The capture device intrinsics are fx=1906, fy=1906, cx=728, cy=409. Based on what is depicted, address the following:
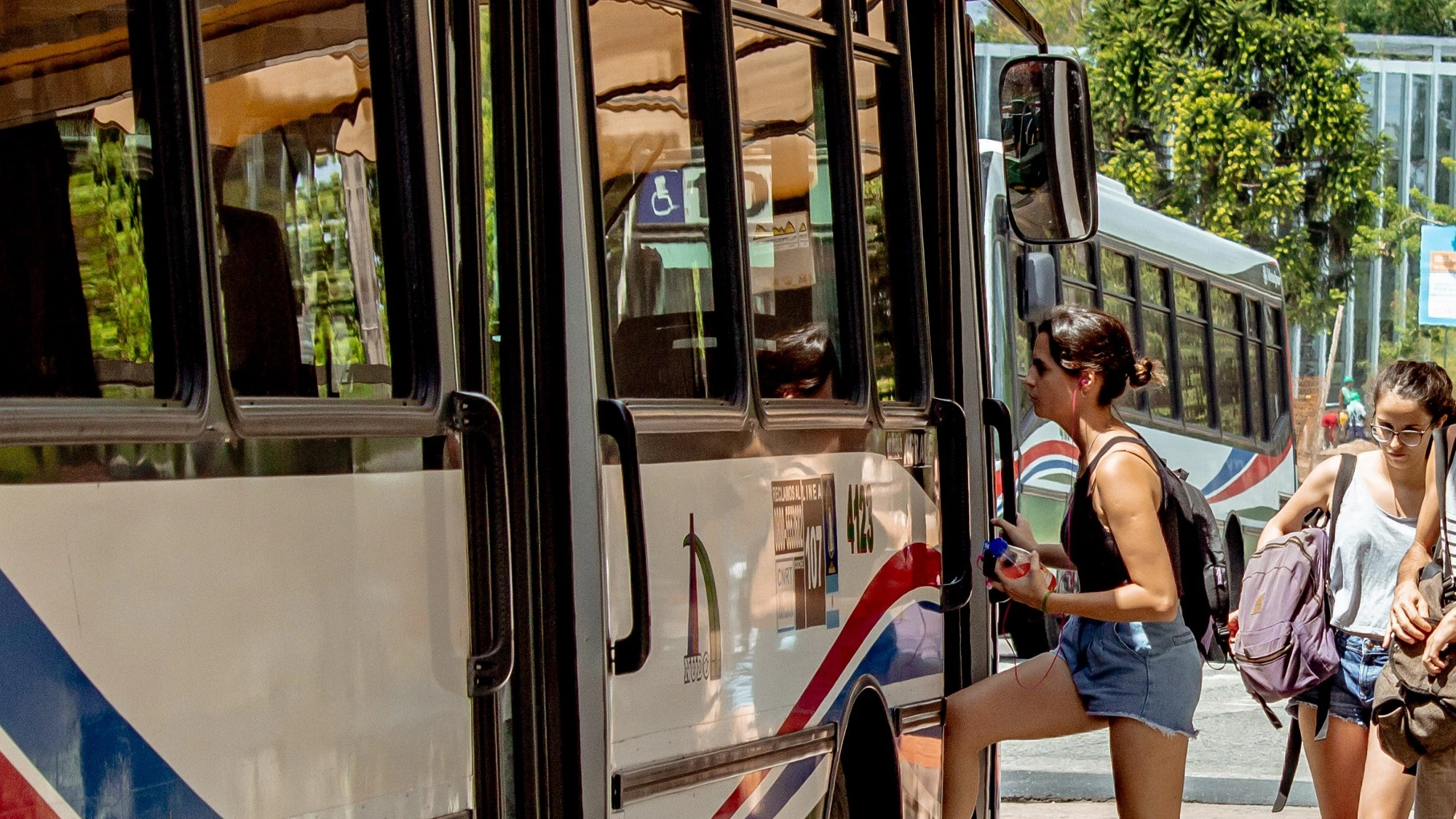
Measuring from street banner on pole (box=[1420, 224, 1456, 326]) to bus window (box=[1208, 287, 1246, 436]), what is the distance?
207 cm

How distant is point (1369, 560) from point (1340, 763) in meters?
0.65

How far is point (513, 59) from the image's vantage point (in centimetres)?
329

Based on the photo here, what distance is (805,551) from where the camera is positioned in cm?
411

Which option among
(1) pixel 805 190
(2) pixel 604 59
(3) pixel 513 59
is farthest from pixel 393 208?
(1) pixel 805 190

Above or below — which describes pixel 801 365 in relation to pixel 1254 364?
above

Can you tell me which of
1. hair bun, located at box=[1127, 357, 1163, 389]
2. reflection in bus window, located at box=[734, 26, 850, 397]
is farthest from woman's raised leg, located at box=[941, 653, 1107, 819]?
reflection in bus window, located at box=[734, 26, 850, 397]

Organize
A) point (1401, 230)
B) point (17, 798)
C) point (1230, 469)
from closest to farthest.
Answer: point (17, 798) → point (1230, 469) → point (1401, 230)

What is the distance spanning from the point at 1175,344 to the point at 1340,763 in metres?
9.94

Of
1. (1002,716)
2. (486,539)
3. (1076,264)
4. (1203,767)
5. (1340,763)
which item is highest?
(1076,264)

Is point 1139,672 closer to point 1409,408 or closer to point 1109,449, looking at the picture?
point 1109,449

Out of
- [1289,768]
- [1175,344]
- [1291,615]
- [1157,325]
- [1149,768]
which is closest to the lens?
[1149,768]

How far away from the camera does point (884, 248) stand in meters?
4.77

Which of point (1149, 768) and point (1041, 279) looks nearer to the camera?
point (1149, 768)

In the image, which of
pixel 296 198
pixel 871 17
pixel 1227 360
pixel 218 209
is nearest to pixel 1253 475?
pixel 1227 360
